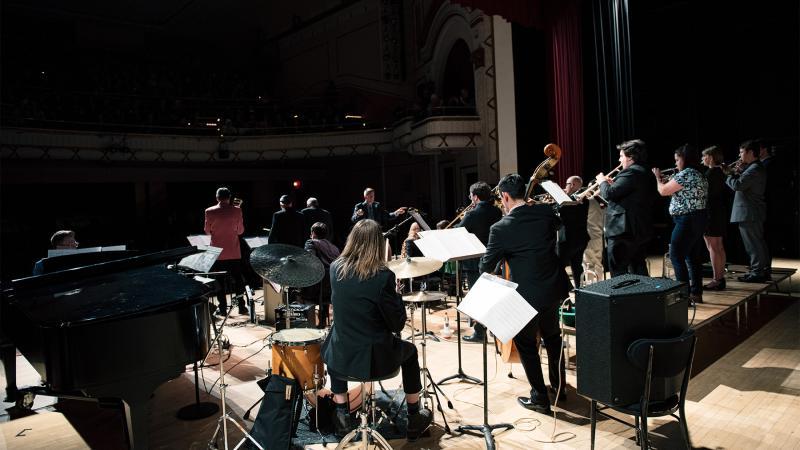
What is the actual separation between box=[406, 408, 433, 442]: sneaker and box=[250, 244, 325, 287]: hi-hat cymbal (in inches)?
41.3

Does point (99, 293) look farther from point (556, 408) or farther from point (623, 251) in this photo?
point (623, 251)

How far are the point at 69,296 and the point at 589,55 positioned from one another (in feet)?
24.9

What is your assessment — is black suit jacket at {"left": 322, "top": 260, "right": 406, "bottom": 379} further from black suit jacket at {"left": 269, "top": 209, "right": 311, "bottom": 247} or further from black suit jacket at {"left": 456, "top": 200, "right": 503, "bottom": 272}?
black suit jacket at {"left": 269, "top": 209, "right": 311, "bottom": 247}

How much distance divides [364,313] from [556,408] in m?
1.65

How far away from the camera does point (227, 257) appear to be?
6.55 metres

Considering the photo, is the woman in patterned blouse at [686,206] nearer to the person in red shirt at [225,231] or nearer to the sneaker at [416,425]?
the sneaker at [416,425]

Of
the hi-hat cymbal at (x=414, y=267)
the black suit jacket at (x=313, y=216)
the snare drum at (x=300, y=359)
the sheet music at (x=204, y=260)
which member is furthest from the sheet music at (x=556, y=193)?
the black suit jacket at (x=313, y=216)

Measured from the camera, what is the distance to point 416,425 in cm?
335

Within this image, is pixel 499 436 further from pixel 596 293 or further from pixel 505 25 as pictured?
pixel 505 25

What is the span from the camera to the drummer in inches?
115

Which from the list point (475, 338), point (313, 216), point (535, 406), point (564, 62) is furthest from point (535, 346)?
point (564, 62)

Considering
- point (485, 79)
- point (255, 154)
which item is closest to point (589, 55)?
point (485, 79)

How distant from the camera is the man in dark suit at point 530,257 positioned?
3.41 m

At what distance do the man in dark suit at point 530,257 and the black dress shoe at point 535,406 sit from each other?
32cm
